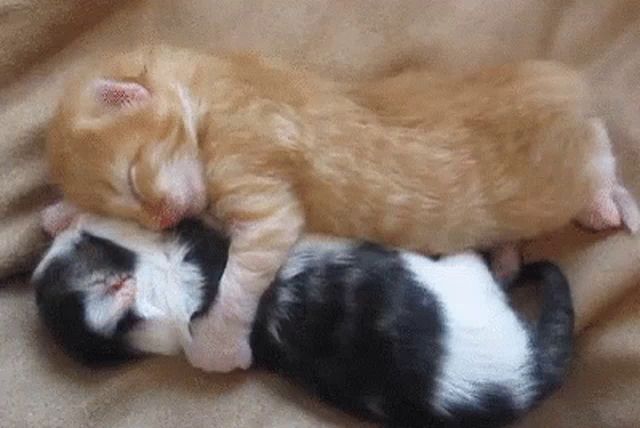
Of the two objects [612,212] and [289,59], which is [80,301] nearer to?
[289,59]

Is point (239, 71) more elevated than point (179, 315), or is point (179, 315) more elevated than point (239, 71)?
point (239, 71)

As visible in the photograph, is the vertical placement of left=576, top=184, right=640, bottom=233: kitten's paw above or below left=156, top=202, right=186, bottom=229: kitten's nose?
below

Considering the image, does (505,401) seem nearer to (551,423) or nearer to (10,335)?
(551,423)

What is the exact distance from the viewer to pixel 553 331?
69.8 inches

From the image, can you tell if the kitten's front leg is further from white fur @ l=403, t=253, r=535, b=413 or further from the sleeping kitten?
white fur @ l=403, t=253, r=535, b=413

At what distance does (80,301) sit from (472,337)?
58cm

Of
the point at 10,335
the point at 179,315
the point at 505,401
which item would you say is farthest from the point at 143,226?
the point at 505,401

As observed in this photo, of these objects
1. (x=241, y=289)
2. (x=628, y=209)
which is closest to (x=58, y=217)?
(x=241, y=289)

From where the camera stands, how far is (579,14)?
198 cm

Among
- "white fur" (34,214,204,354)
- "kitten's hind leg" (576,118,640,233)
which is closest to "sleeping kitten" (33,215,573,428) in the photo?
"white fur" (34,214,204,354)

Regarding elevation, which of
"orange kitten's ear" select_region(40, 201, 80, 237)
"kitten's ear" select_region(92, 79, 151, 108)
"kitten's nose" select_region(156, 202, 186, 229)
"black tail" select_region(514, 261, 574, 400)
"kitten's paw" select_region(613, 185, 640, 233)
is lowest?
"black tail" select_region(514, 261, 574, 400)

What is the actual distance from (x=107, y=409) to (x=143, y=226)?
28cm

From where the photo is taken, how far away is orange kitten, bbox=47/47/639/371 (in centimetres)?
180

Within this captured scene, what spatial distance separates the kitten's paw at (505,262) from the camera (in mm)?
1865
